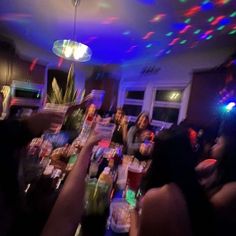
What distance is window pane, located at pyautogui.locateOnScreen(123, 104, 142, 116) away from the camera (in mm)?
2219

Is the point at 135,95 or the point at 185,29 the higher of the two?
the point at 185,29

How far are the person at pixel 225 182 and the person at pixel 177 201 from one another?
0.14 feet

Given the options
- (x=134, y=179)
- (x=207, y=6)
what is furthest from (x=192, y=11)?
(x=134, y=179)

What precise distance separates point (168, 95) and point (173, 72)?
0.22 metres

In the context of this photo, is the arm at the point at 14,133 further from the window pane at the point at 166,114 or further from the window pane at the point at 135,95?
the window pane at the point at 135,95

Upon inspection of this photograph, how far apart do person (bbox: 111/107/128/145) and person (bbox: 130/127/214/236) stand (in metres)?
0.74

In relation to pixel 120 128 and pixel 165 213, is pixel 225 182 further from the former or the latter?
pixel 120 128

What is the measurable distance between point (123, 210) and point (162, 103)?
54.9 inches

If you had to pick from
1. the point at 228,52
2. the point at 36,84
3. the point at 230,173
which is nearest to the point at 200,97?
the point at 228,52

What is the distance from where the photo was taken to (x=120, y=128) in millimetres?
1756

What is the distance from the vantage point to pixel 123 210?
32.5 inches

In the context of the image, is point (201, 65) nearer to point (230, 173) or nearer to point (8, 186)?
point (230, 173)

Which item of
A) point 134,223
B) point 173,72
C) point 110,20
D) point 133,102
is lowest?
point 134,223

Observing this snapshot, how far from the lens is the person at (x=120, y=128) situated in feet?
5.29
